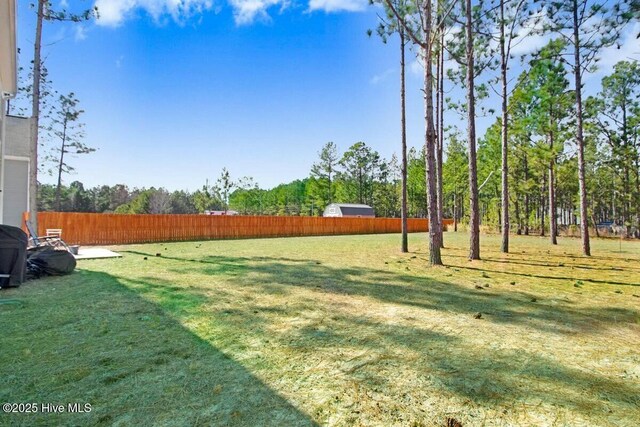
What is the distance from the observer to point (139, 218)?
14828 millimetres

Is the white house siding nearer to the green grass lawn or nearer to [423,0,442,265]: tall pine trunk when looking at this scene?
the green grass lawn

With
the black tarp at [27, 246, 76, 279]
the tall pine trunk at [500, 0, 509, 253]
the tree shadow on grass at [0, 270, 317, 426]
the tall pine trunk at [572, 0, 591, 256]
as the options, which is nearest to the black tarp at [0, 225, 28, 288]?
the black tarp at [27, 246, 76, 279]

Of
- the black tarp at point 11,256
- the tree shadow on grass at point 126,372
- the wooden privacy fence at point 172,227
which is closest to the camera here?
the tree shadow on grass at point 126,372

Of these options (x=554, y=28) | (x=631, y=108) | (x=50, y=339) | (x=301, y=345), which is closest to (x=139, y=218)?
(x=50, y=339)

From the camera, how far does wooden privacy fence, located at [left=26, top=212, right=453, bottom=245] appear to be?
13039 millimetres

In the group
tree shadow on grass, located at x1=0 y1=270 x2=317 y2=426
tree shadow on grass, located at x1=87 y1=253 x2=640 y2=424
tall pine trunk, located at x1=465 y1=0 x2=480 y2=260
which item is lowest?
tree shadow on grass, located at x1=87 y1=253 x2=640 y2=424

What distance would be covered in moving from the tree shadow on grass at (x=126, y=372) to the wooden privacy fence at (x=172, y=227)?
36.8ft

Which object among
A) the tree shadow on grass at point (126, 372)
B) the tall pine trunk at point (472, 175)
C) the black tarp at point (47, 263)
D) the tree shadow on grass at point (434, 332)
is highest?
the tall pine trunk at point (472, 175)

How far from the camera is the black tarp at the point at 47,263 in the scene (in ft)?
18.6

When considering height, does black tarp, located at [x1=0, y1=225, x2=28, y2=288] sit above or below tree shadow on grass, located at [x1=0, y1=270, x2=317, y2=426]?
above

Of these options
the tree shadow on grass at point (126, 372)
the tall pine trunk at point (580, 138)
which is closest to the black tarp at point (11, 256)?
the tree shadow on grass at point (126, 372)

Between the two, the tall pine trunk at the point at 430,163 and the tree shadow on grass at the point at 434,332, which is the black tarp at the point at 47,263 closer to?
the tree shadow on grass at the point at 434,332

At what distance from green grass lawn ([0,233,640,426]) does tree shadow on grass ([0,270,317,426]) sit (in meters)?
0.01

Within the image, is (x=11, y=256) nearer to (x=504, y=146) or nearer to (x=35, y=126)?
(x=35, y=126)
